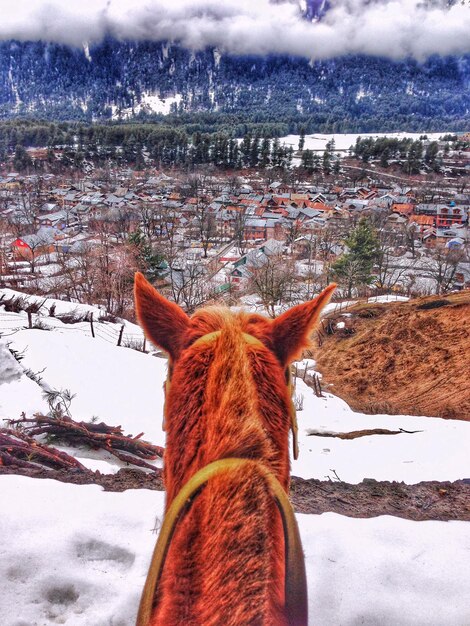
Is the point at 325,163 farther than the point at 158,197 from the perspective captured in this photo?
Yes

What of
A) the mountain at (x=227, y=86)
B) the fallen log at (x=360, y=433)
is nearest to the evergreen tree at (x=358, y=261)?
the fallen log at (x=360, y=433)

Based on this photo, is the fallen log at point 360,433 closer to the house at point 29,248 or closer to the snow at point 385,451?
Result: the snow at point 385,451

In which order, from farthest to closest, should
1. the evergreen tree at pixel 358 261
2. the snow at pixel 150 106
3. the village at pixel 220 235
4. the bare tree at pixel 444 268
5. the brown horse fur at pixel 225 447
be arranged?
the snow at pixel 150 106, the bare tree at pixel 444 268, the evergreen tree at pixel 358 261, the village at pixel 220 235, the brown horse fur at pixel 225 447

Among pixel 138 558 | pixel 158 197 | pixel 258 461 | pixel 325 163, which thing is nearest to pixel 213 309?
pixel 258 461

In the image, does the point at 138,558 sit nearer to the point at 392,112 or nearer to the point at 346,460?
the point at 346,460

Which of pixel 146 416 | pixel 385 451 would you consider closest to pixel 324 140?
pixel 385 451

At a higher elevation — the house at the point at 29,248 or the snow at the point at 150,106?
the snow at the point at 150,106

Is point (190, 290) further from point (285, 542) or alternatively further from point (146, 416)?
point (285, 542)
